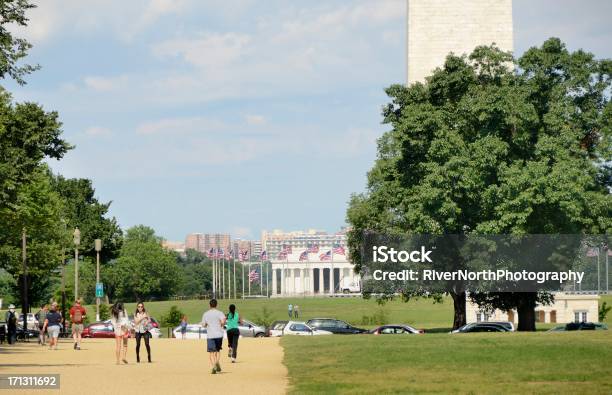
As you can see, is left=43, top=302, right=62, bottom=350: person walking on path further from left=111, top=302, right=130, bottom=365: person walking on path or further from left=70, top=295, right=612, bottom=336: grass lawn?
left=70, top=295, right=612, bottom=336: grass lawn

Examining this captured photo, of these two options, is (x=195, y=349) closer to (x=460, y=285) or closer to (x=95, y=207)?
(x=460, y=285)

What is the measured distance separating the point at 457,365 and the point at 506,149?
3158cm

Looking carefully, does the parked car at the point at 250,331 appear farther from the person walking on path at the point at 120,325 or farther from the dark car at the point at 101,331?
the person walking on path at the point at 120,325

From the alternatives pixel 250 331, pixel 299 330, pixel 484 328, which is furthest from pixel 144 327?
pixel 250 331

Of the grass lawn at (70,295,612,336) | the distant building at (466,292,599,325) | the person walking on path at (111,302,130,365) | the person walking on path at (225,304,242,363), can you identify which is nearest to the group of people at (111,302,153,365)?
the person walking on path at (111,302,130,365)

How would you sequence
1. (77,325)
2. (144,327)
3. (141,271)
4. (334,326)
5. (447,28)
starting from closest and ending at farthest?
1. (144,327)
2. (77,325)
3. (334,326)
4. (447,28)
5. (141,271)

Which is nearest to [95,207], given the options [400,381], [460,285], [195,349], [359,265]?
[359,265]

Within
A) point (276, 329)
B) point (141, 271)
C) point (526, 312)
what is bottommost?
point (276, 329)

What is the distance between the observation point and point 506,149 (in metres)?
63.0

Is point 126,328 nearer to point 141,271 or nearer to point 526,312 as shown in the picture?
point 526,312

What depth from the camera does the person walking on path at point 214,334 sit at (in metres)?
32.6

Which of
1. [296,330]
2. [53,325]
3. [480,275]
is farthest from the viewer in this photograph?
[296,330]

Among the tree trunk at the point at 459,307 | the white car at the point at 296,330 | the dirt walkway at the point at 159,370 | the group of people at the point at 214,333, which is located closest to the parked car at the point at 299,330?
the white car at the point at 296,330

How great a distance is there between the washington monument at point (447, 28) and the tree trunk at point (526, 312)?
26.5 meters
